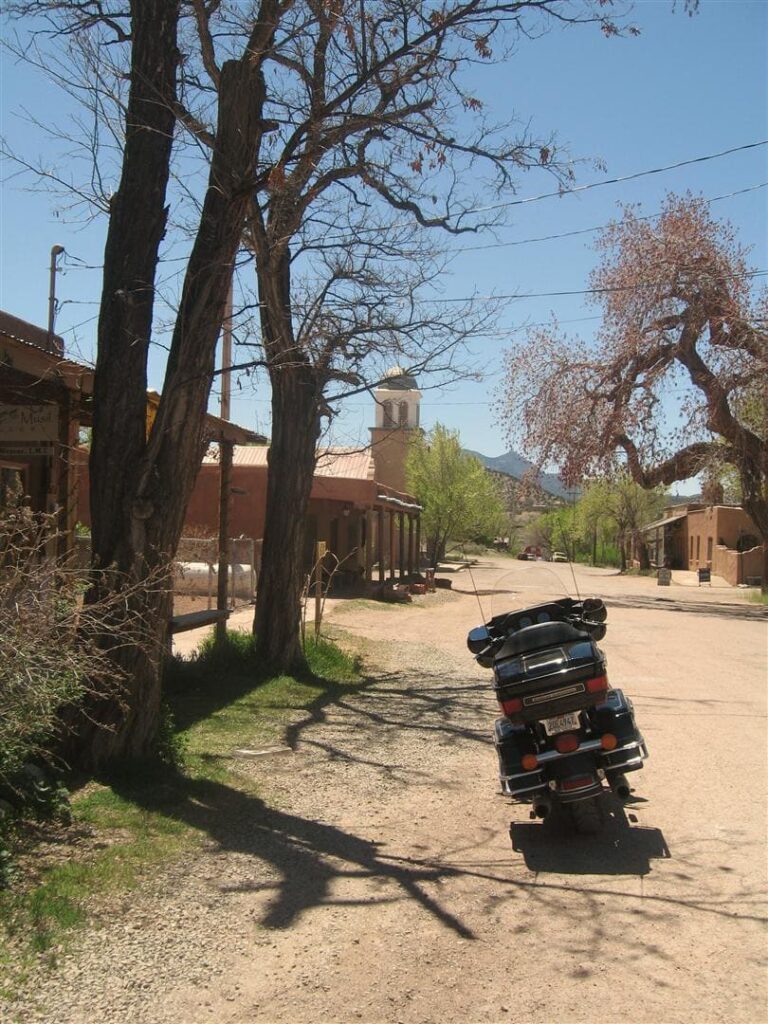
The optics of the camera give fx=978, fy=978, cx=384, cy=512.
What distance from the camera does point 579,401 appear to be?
2873 centimetres

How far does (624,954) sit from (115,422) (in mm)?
4595

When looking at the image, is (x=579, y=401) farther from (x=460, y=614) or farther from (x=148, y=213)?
(x=148, y=213)

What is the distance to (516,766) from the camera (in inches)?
222

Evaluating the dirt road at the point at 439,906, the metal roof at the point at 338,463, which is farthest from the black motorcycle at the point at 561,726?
the metal roof at the point at 338,463

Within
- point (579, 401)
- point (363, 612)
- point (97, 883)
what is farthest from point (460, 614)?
point (97, 883)

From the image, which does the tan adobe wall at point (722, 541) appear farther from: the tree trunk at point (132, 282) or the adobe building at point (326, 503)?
the tree trunk at point (132, 282)

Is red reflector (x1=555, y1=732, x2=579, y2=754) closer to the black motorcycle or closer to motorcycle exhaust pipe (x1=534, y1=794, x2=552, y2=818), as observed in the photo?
the black motorcycle

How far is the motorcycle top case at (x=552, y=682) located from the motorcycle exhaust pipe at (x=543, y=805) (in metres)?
0.49

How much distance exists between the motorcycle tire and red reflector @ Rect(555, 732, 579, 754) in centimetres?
35

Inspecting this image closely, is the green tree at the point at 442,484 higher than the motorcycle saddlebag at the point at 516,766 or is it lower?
higher

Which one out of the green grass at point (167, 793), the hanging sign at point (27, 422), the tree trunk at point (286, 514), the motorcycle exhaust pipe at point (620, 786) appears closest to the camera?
the green grass at point (167, 793)

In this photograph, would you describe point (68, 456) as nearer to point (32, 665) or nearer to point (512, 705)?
point (32, 665)

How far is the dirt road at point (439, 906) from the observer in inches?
149

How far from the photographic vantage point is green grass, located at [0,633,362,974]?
4.42 metres
